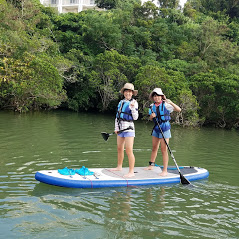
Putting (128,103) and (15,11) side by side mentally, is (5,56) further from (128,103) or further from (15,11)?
(128,103)

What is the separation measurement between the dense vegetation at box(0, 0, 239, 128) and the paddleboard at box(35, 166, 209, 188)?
40.0 feet

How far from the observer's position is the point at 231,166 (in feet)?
26.5

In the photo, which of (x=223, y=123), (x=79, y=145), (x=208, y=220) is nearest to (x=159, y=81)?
(x=223, y=123)

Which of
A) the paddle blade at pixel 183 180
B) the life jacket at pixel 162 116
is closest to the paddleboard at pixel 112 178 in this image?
the paddle blade at pixel 183 180

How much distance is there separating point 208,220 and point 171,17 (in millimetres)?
33183

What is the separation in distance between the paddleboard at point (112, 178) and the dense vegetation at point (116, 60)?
12.2m

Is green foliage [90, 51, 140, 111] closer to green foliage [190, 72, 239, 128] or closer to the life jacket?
green foliage [190, 72, 239, 128]

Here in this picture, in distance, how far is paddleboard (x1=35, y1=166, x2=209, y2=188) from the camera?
17.8ft

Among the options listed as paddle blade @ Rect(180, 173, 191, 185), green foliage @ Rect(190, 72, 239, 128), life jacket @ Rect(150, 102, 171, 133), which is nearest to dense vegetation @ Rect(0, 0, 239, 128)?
green foliage @ Rect(190, 72, 239, 128)

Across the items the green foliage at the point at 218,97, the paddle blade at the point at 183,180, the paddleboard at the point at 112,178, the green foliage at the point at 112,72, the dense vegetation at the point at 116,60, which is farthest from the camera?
the green foliage at the point at 112,72

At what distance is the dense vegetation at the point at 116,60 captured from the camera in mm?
19500

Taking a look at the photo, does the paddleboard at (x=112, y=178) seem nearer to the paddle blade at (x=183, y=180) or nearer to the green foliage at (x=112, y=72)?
the paddle blade at (x=183, y=180)

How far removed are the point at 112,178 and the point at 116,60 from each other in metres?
18.6

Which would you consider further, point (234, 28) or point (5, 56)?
point (234, 28)
